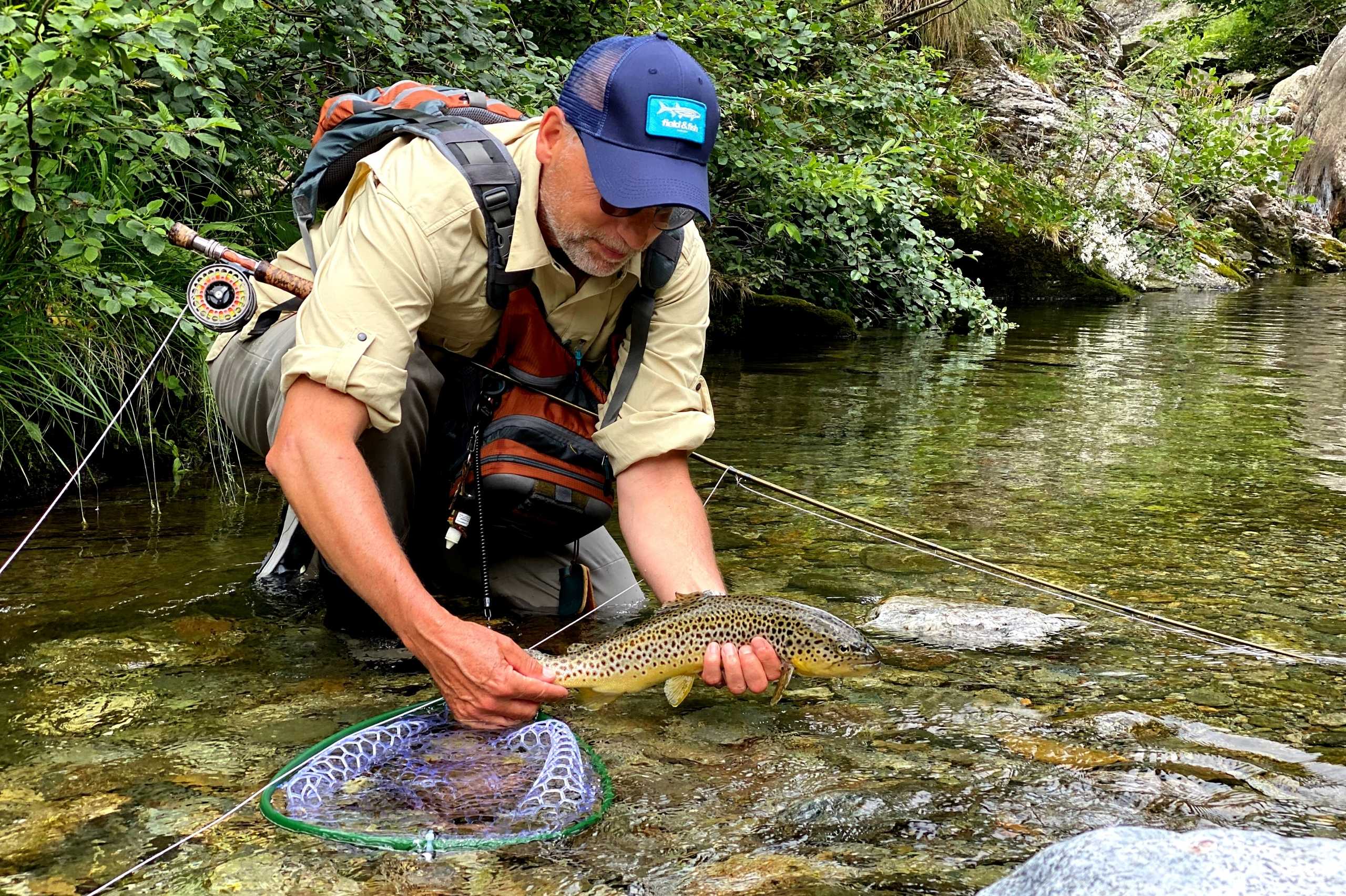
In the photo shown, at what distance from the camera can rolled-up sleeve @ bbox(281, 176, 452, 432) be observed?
3193 mm

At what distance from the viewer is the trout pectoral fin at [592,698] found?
3477 mm

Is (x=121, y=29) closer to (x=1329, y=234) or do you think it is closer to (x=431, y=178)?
(x=431, y=178)

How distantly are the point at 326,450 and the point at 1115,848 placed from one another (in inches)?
79.5

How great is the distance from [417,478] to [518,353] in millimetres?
Answer: 553

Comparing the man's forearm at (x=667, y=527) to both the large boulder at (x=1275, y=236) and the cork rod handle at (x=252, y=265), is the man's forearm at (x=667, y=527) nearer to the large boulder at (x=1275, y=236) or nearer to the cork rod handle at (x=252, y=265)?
the cork rod handle at (x=252, y=265)

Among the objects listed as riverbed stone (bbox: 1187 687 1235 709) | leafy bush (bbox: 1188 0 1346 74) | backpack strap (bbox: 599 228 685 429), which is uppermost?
leafy bush (bbox: 1188 0 1346 74)

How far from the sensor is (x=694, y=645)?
134 inches

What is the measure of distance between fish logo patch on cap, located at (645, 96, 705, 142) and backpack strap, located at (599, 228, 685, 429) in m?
0.41

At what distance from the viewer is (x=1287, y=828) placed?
2.89 meters

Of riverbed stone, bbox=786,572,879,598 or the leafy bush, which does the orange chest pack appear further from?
the leafy bush

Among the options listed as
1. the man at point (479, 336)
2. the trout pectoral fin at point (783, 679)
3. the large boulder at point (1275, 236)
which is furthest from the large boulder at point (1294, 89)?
the trout pectoral fin at point (783, 679)

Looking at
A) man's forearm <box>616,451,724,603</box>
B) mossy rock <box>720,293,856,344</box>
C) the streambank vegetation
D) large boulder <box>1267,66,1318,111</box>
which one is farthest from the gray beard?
large boulder <box>1267,66,1318,111</box>

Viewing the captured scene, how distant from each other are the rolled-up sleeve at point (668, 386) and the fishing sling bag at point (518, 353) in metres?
0.04

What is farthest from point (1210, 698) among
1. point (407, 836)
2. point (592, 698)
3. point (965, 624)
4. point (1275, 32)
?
point (1275, 32)
